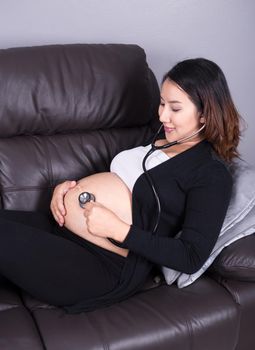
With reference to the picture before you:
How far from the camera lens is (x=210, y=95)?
147cm

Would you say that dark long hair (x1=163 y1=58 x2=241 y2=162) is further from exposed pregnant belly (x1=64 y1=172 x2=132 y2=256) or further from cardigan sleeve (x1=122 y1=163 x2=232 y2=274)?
exposed pregnant belly (x1=64 y1=172 x2=132 y2=256)

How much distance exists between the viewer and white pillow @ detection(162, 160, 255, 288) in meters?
1.50

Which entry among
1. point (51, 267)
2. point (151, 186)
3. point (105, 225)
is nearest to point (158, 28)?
point (151, 186)

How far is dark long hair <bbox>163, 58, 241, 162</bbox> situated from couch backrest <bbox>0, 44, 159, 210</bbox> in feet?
1.27

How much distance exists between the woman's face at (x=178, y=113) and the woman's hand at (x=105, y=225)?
14.6 inches

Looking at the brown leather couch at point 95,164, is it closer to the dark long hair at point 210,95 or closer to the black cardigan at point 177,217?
the black cardigan at point 177,217

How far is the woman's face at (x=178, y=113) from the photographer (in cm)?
149

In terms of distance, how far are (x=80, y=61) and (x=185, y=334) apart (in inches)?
42.2

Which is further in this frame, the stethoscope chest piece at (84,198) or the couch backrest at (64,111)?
the couch backrest at (64,111)

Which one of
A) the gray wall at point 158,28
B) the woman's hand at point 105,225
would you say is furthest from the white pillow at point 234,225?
the gray wall at point 158,28

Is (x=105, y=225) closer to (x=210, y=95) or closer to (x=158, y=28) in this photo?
(x=210, y=95)

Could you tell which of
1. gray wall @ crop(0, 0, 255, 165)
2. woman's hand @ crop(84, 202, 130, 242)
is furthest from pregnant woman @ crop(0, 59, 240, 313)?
gray wall @ crop(0, 0, 255, 165)

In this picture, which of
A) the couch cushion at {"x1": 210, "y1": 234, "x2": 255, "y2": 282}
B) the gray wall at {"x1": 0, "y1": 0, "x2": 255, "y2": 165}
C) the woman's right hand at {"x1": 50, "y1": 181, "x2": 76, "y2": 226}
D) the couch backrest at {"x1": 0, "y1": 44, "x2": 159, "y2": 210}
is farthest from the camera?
the gray wall at {"x1": 0, "y1": 0, "x2": 255, "y2": 165}

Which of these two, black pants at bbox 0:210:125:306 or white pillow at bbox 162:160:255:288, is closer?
black pants at bbox 0:210:125:306
